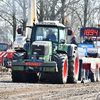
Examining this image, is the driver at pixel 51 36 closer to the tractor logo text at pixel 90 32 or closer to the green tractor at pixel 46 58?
the green tractor at pixel 46 58

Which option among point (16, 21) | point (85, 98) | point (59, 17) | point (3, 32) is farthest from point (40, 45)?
point (3, 32)

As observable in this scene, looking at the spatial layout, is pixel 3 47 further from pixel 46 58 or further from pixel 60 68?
pixel 60 68

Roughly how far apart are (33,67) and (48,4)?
57.7 ft

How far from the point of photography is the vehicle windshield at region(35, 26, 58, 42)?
40.8 feet

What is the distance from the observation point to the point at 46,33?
492 inches

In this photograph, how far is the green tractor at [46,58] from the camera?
38.1 feet

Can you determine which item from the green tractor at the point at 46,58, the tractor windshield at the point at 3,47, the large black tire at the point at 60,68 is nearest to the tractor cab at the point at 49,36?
the green tractor at the point at 46,58

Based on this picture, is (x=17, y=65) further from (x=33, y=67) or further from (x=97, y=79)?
(x=97, y=79)

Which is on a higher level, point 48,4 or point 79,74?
point 48,4

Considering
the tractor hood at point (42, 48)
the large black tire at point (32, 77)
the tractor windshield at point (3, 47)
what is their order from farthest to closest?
the tractor windshield at point (3, 47) → the large black tire at point (32, 77) → the tractor hood at point (42, 48)

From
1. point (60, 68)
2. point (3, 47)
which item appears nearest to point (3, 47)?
point (3, 47)

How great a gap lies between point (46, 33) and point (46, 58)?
1.09 metres

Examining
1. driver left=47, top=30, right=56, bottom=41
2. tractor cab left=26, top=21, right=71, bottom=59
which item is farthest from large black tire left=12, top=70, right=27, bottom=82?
driver left=47, top=30, right=56, bottom=41

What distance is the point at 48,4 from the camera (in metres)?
28.7
